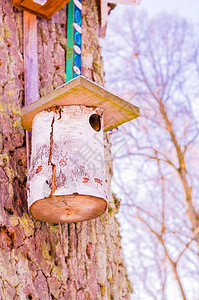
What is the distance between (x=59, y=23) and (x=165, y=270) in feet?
15.1

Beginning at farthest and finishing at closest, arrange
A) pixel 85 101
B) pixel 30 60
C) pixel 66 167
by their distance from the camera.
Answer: pixel 30 60 → pixel 85 101 → pixel 66 167

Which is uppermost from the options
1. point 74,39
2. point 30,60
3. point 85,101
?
point 74,39

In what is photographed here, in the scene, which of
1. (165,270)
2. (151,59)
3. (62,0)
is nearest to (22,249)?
(62,0)

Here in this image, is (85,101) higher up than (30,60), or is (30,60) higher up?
(30,60)

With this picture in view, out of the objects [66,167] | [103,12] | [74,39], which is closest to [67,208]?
[66,167]

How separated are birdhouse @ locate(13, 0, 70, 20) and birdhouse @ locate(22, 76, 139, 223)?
0.76 m

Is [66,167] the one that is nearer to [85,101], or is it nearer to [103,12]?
[85,101]

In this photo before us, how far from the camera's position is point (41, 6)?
2.32 meters

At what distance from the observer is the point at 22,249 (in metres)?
1.81

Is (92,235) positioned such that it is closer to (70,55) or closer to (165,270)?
(70,55)

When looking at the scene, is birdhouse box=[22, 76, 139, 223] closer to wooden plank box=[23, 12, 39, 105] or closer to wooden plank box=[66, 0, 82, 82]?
wooden plank box=[23, 12, 39, 105]

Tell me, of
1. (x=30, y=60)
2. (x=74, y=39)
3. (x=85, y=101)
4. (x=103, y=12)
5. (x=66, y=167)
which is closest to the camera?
(x=66, y=167)

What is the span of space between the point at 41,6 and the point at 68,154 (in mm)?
1089

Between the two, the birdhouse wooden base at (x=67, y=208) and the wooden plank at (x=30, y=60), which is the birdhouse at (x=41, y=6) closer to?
the wooden plank at (x=30, y=60)
